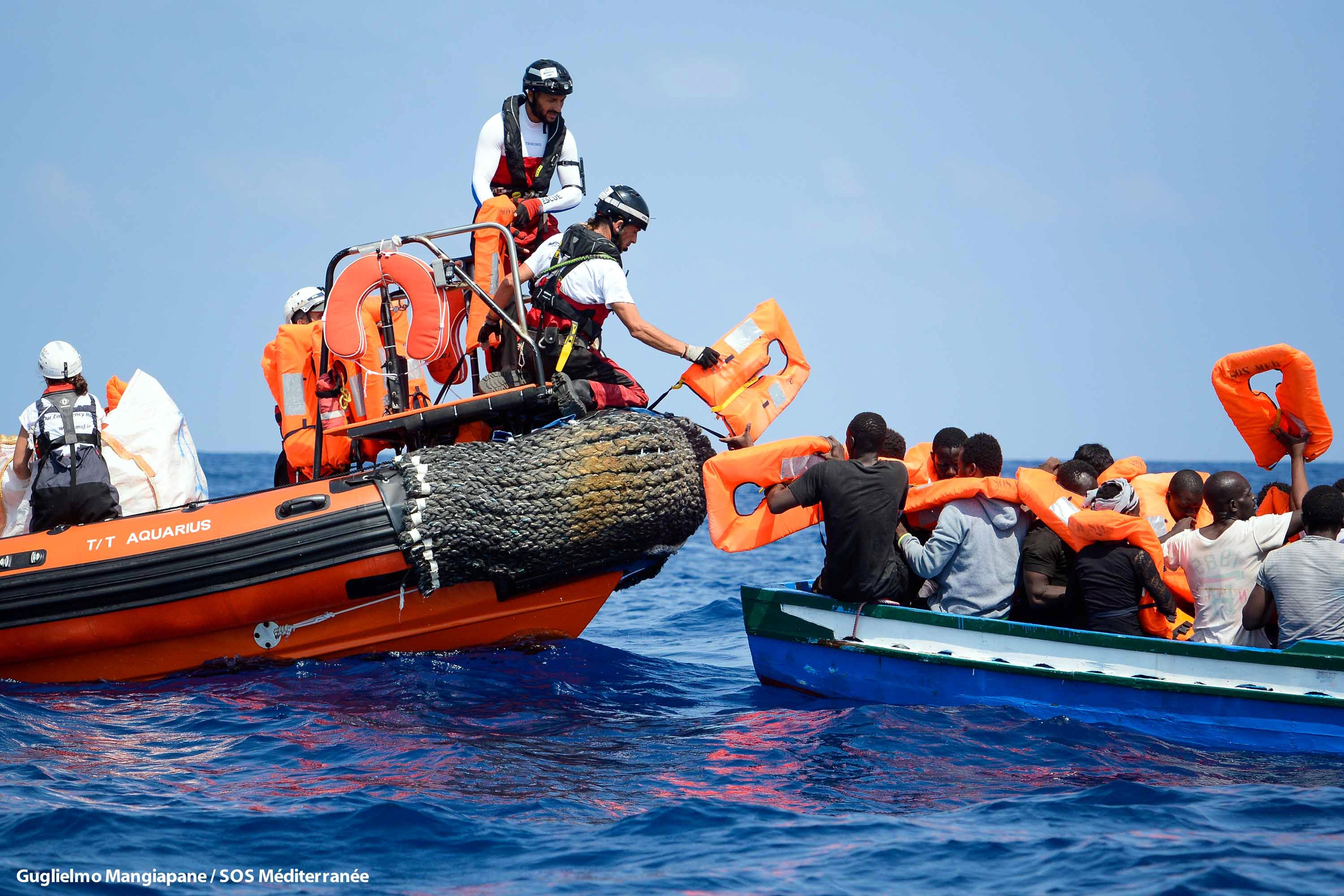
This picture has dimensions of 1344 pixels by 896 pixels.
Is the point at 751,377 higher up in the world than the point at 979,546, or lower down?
higher up

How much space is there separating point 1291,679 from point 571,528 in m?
3.45

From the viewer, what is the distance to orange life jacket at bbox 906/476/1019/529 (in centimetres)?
591

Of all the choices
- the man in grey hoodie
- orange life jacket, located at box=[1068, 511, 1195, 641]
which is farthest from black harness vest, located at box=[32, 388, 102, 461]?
orange life jacket, located at box=[1068, 511, 1195, 641]

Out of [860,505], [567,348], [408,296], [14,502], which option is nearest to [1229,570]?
[860,505]

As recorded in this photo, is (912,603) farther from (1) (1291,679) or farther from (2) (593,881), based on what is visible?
(2) (593,881)

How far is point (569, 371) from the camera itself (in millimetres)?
6922

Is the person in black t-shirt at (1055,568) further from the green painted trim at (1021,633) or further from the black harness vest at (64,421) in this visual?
the black harness vest at (64,421)

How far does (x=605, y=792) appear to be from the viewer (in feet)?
16.3

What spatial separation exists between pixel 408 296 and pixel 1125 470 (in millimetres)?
4070

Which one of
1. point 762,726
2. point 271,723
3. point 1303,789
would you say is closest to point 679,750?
point 762,726

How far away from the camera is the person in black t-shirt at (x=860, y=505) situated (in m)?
6.03

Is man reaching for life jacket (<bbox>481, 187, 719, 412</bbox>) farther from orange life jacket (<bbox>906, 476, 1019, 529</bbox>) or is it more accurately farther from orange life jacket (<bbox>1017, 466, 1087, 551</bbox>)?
orange life jacket (<bbox>1017, 466, 1087, 551</bbox>)

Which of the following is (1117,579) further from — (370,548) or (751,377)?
(370,548)

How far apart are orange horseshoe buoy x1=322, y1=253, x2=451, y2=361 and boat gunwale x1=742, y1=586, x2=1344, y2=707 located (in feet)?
7.46
